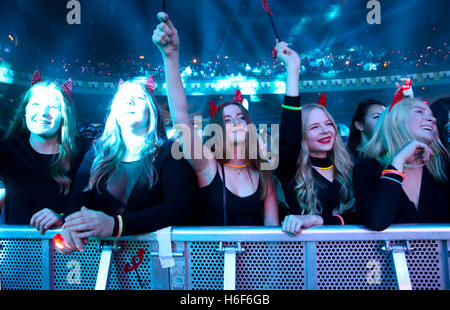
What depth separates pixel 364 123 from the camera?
226 cm

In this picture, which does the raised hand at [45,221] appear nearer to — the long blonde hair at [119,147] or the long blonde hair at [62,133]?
the long blonde hair at [119,147]

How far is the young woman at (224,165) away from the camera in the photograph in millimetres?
1243

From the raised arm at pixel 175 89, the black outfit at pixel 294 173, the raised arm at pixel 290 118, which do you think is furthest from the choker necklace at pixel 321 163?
the raised arm at pixel 175 89

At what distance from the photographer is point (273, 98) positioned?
41.8 feet

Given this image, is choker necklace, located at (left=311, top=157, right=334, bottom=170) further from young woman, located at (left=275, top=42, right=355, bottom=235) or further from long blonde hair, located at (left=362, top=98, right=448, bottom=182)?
long blonde hair, located at (left=362, top=98, right=448, bottom=182)

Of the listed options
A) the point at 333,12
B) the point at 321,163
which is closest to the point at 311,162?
the point at 321,163

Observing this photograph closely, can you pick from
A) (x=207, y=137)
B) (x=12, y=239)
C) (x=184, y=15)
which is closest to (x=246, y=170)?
(x=207, y=137)

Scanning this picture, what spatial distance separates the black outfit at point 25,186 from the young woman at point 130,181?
21cm

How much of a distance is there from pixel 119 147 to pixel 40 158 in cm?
45

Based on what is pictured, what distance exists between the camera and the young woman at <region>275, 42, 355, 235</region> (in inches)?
53.8

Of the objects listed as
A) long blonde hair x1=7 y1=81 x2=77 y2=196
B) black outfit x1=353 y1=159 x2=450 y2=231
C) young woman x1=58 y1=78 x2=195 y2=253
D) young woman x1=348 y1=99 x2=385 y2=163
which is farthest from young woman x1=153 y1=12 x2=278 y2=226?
young woman x1=348 y1=99 x2=385 y2=163

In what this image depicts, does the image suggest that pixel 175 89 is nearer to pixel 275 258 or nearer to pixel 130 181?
pixel 130 181

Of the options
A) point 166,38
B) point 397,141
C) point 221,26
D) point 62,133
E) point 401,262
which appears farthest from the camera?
point 221,26

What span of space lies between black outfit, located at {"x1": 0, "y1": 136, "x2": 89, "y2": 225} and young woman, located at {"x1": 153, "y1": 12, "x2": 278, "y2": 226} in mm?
687
